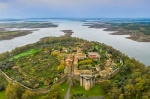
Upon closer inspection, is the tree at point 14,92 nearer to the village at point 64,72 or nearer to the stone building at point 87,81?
the village at point 64,72

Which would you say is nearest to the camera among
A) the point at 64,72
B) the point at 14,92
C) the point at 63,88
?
the point at 14,92

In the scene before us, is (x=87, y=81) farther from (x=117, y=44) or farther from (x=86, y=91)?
(x=117, y=44)

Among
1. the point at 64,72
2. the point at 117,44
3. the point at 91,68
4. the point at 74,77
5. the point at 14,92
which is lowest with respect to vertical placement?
the point at 117,44

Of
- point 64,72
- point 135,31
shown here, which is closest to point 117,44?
point 64,72

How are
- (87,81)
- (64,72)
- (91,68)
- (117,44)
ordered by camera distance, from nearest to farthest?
(87,81) < (64,72) < (91,68) < (117,44)

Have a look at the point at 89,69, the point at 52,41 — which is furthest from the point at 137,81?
the point at 52,41

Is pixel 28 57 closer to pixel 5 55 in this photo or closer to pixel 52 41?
pixel 5 55

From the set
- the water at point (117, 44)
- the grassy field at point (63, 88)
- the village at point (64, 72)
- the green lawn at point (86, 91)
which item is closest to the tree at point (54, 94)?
the village at point (64, 72)

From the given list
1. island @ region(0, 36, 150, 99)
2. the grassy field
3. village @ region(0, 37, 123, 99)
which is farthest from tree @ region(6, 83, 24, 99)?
the grassy field

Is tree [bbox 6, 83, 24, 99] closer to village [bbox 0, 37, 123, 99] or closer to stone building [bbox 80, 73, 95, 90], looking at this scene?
village [bbox 0, 37, 123, 99]
